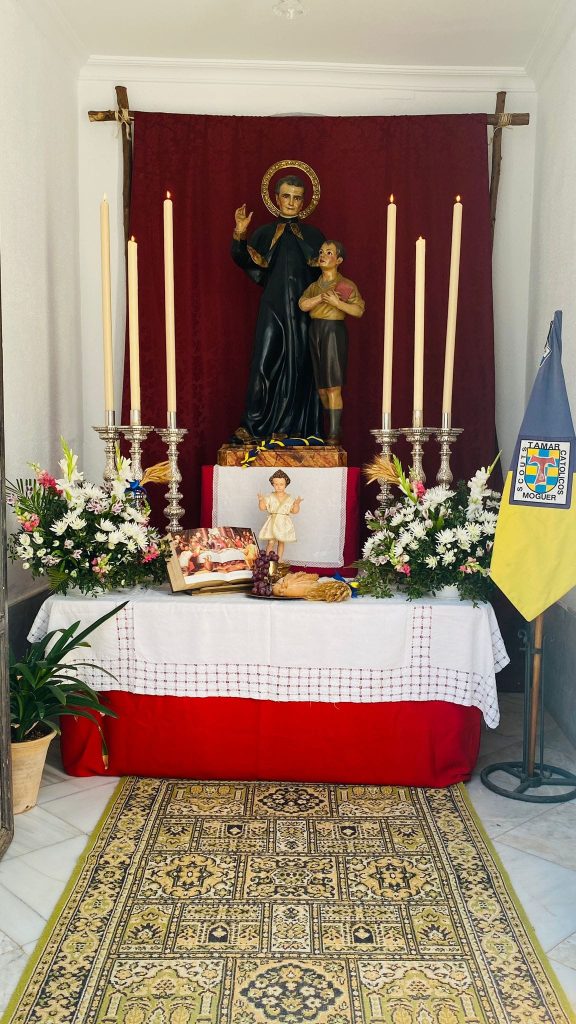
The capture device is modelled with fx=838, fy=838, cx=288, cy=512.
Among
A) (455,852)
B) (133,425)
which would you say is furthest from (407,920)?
(133,425)

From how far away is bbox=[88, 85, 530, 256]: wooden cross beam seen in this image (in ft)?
14.3

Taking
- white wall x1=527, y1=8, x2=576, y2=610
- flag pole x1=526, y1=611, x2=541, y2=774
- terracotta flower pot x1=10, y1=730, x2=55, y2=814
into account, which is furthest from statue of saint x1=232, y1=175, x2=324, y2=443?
terracotta flower pot x1=10, y1=730, x2=55, y2=814

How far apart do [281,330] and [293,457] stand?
68 centimetres

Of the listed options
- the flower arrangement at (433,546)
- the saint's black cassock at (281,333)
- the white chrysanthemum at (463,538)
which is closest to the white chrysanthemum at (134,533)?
the flower arrangement at (433,546)

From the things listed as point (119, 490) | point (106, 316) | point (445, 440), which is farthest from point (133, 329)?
point (445, 440)

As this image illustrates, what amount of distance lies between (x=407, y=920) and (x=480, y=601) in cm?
126

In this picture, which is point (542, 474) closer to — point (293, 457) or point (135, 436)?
point (293, 457)

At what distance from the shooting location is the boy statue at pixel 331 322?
151 inches

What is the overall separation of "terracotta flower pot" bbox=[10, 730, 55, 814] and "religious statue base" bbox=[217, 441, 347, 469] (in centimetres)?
152

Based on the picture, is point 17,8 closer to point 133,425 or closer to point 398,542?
point 133,425

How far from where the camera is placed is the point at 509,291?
15.1 ft

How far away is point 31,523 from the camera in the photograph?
Result: 3.21 metres

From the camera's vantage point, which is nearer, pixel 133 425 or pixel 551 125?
pixel 133 425

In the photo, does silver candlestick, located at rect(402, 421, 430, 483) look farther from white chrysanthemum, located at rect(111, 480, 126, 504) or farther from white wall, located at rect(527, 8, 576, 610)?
white chrysanthemum, located at rect(111, 480, 126, 504)
